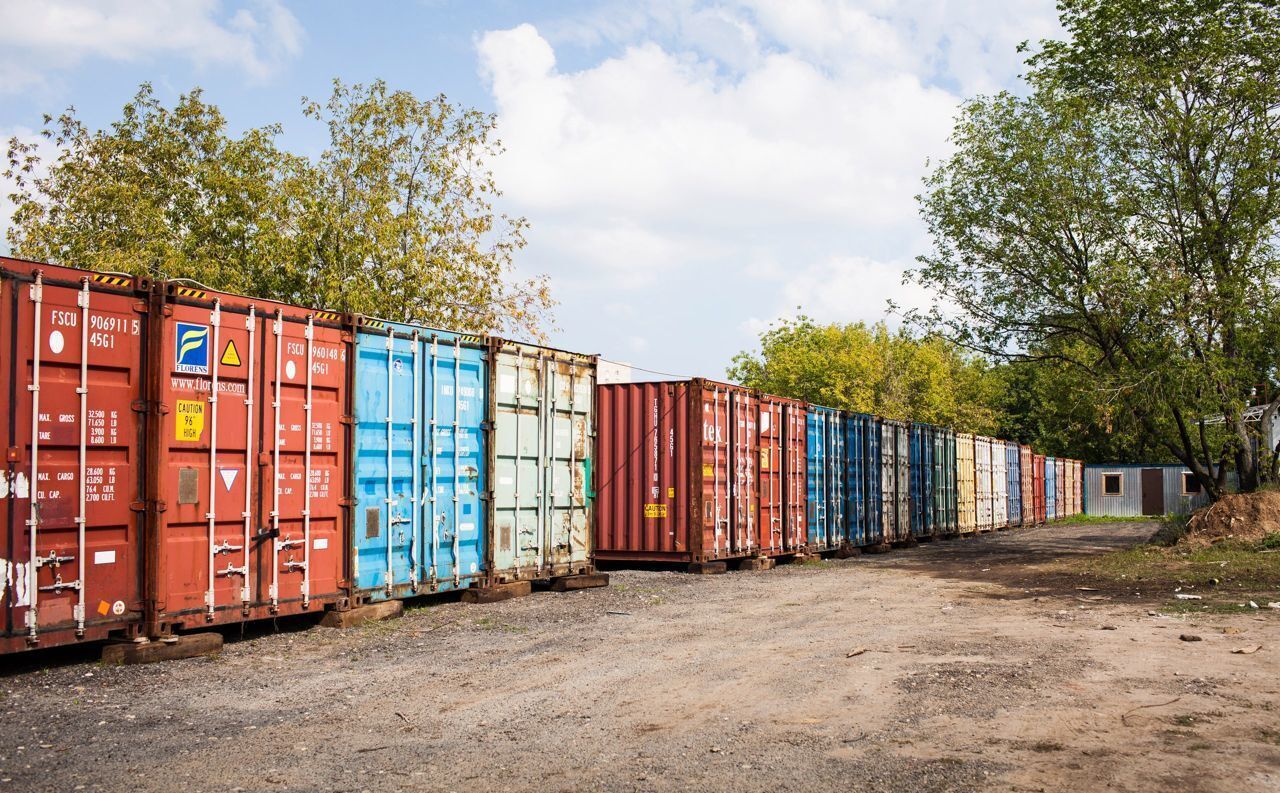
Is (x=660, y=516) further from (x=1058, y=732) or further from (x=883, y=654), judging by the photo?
(x=1058, y=732)

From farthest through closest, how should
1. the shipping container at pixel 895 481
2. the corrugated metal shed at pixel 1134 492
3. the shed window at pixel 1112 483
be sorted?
1. the shed window at pixel 1112 483
2. the corrugated metal shed at pixel 1134 492
3. the shipping container at pixel 895 481

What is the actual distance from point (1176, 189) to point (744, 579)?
44.2 ft

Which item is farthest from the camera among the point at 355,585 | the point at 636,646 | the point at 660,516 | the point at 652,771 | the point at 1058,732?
the point at 660,516

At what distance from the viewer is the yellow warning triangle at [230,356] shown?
9977mm

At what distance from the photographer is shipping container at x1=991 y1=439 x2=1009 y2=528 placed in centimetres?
3697

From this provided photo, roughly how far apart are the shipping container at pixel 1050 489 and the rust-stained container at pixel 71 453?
43077 mm

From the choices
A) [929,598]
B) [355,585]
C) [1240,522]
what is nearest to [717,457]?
[929,598]

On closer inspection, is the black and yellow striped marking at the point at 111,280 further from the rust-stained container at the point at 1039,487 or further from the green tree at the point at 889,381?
the green tree at the point at 889,381

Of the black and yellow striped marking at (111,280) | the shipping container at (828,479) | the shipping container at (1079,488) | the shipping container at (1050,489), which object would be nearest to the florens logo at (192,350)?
the black and yellow striped marking at (111,280)

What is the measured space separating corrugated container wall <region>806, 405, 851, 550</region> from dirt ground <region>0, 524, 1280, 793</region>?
9841 mm

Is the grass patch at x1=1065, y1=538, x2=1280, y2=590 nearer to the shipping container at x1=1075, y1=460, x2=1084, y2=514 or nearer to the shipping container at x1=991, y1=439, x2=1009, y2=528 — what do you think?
the shipping container at x1=991, y1=439, x2=1009, y2=528

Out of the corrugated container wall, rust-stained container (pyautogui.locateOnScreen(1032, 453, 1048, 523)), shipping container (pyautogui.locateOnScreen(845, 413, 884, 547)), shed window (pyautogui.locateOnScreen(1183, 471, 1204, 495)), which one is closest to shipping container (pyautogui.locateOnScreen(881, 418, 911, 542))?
shipping container (pyautogui.locateOnScreen(845, 413, 884, 547))

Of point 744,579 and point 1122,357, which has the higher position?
point 1122,357

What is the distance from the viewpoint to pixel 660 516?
60.1ft
